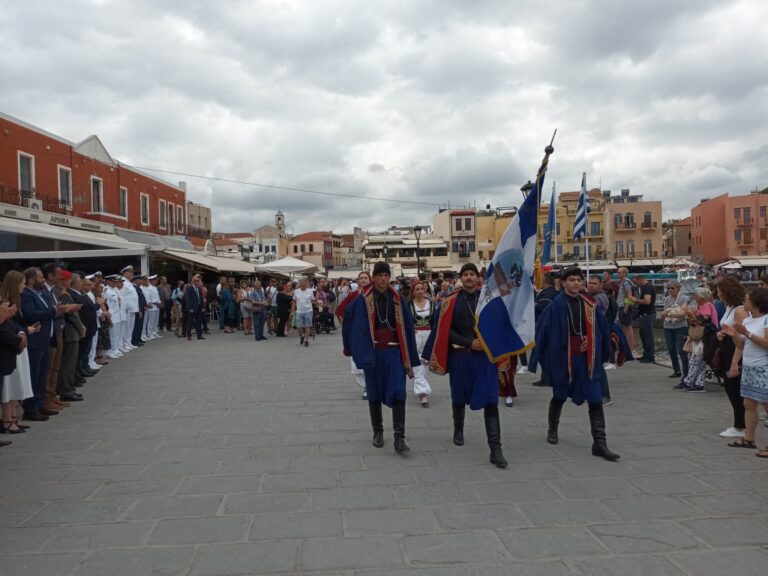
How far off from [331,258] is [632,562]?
10554 cm

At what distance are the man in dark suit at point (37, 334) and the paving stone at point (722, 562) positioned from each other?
6532mm

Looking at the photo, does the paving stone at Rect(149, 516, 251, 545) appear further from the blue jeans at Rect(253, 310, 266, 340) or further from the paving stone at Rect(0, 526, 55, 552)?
the blue jeans at Rect(253, 310, 266, 340)

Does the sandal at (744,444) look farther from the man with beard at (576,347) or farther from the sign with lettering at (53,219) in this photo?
the sign with lettering at (53,219)

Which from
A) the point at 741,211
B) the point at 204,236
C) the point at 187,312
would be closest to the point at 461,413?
the point at 187,312

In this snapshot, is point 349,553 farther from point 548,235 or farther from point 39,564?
point 548,235

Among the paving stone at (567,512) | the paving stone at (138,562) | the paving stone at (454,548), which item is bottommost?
the paving stone at (567,512)

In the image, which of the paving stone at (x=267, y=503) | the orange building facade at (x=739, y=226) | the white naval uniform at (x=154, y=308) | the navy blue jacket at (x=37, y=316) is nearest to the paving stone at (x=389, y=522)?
the paving stone at (x=267, y=503)

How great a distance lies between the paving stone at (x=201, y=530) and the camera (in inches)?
149

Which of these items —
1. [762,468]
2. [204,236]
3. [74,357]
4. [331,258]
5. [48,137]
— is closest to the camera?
[762,468]

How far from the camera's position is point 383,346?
5863 millimetres

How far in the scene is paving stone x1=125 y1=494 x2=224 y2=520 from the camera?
4.20 metres

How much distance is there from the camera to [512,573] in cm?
332

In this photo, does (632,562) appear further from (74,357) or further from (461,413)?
(74,357)

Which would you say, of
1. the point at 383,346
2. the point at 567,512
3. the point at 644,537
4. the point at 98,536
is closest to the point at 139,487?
the point at 98,536
